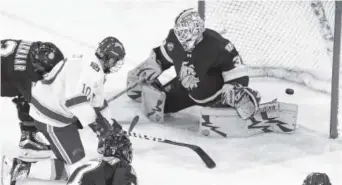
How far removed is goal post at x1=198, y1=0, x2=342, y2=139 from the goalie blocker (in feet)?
1.85

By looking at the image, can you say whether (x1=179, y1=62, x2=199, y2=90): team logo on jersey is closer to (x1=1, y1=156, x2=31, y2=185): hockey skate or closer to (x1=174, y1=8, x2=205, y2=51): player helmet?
(x1=174, y1=8, x2=205, y2=51): player helmet

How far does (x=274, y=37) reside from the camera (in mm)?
4273

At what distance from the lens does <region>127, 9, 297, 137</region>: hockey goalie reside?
3438mm

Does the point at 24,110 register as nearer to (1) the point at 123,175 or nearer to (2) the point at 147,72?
(1) the point at 123,175

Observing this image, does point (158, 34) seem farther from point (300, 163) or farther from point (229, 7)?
point (300, 163)

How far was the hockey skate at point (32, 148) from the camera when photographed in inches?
121

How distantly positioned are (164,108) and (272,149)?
0.66 m

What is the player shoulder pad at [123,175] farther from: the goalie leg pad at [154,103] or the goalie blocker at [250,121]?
the goalie leg pad at [154,103]

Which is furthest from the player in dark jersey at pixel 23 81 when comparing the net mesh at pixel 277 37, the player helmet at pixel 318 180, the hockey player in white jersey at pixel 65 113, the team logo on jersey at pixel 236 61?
the net mesh at pixel 277 37

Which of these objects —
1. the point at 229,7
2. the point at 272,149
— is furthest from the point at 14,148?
the point at 229,7

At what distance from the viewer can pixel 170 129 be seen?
366 cm

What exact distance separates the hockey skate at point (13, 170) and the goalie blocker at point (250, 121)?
2.98 ft

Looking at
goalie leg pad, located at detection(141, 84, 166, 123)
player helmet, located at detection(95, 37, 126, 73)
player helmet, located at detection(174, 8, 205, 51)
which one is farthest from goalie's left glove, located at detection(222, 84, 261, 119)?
player helmet, located at detection(95, 37, 126, 73)

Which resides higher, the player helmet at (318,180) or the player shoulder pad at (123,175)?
the player helmet at (318,180)
